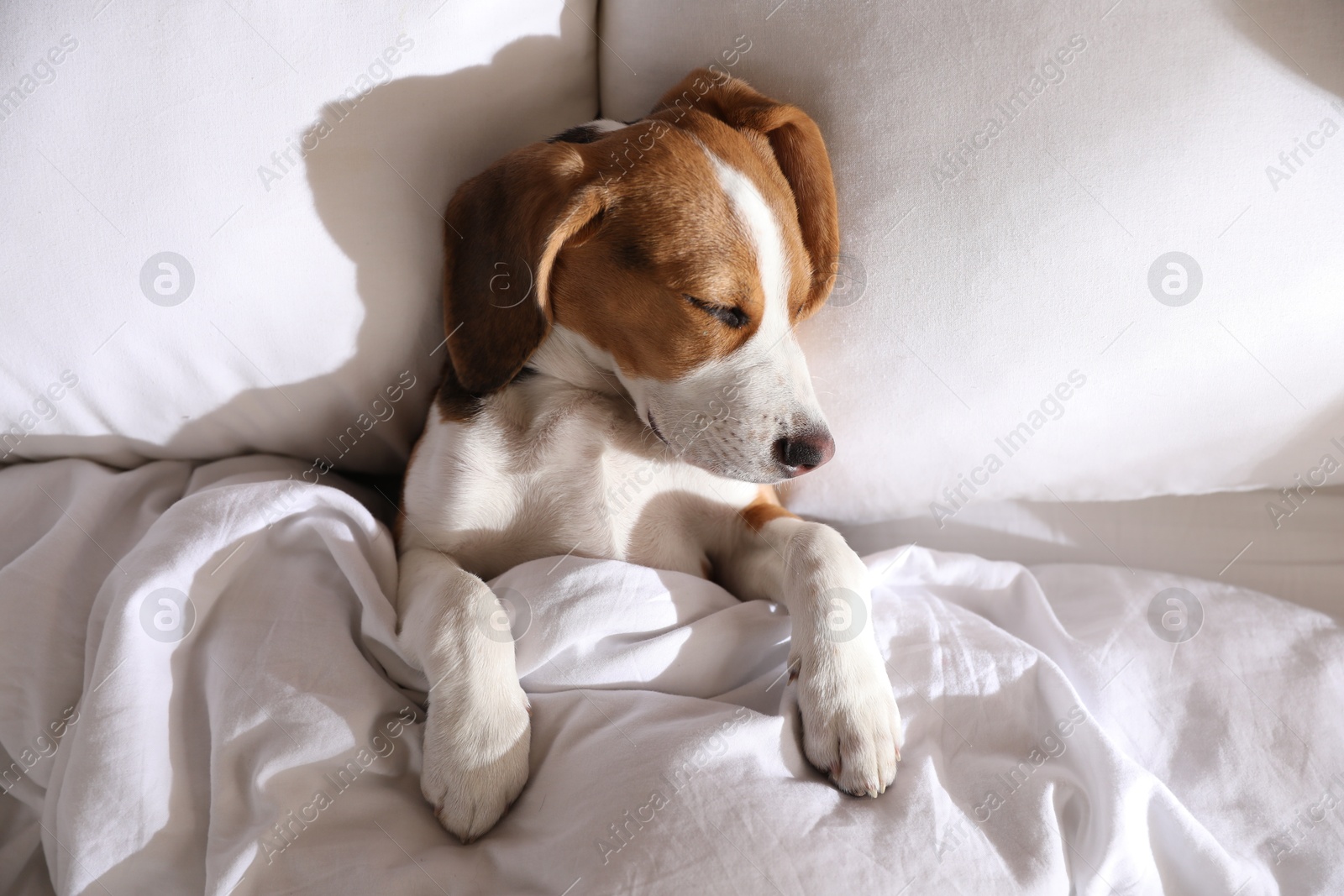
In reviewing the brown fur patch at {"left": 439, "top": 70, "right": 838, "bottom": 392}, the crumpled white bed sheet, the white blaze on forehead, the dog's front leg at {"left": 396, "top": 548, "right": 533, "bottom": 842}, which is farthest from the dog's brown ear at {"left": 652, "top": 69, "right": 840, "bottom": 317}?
the dog's front leg at {"left": 396, "top": 548, "right": 533, "bottom": 842}

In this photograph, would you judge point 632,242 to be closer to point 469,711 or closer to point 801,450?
point 801,450

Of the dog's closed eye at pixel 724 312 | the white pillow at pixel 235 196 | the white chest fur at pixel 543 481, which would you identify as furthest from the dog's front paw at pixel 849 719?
the white pillow at pixel 235 196

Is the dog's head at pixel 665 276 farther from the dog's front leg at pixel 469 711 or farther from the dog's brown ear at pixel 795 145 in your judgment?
the dog's front leg at pixel 469 711

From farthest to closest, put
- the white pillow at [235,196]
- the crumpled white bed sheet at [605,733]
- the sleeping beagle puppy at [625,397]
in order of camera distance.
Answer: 1. the white pillow at [235,196]
2. the sleeping beagle puppy at [625,397]
3. the crumpled white bed sheet at [605,733]

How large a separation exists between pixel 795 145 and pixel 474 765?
3.54 ft

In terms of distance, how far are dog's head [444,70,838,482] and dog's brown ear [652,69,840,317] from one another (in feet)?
0.04

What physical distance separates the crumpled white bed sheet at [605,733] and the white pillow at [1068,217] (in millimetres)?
318

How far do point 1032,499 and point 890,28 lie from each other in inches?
36.3

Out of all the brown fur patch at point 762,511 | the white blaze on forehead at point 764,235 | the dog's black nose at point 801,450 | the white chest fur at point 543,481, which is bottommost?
the white chest fur at point 543,481

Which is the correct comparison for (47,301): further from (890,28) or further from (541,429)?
(890,28)

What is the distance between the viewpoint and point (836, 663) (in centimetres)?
113

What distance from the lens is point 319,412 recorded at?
4.93ft

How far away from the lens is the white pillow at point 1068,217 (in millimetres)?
1274

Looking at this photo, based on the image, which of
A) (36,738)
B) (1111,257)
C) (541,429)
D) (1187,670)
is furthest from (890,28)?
(36,738)
